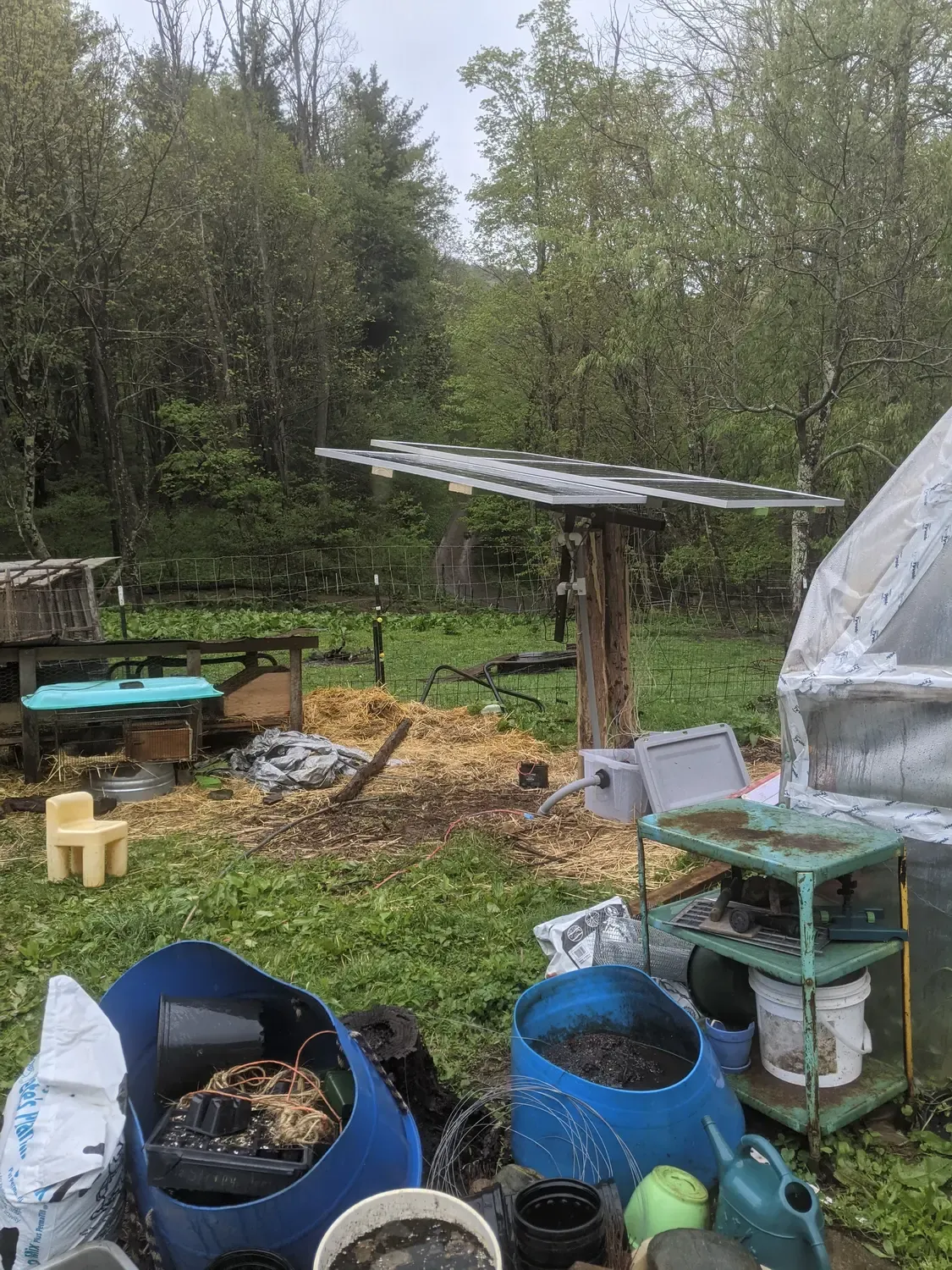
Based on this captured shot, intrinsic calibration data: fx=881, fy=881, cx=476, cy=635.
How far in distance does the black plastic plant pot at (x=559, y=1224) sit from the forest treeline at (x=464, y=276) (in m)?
8.00

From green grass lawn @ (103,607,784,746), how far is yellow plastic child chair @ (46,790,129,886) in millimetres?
3940

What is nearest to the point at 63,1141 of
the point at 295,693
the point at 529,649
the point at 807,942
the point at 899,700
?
the point at 807,942

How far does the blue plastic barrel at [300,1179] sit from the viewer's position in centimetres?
178

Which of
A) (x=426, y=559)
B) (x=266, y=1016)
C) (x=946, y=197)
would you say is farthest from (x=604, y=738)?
(x=426, y=559)

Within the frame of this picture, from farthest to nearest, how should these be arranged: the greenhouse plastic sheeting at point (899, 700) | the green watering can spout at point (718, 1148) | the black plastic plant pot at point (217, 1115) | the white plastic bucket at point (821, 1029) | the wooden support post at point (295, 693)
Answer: the wooden support post at point (295, 693), the greenhouse plastic sheeting at point (899, 700), the white plastic bucket at point (821, 1029), the green watering can spout at point (718, 1148), the black plastic plant pot at point (217, 1115)

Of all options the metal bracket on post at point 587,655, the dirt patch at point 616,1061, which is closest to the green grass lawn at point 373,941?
the dirt patch at point 616,1061

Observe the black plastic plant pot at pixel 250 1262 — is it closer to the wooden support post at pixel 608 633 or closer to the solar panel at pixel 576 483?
the solar panel at pixel 576 483

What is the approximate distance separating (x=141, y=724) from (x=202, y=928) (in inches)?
102

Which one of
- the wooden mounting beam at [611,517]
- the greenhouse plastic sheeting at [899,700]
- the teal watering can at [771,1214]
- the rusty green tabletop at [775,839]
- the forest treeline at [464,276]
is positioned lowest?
the teal watering can at [771,1214]

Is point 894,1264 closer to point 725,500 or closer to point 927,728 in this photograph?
point 927,728

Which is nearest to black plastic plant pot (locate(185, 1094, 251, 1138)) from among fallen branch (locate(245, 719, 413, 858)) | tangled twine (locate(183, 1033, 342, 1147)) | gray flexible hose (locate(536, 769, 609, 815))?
tangled twine (locate(183, 1033, 342, 1147))

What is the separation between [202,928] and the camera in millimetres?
4016

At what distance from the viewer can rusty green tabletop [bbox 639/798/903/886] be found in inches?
95.5

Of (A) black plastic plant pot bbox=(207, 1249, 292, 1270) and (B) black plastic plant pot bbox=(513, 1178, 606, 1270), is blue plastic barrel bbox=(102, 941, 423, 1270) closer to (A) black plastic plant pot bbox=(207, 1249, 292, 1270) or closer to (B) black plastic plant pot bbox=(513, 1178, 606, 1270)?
(A) black plastic plant pot bbox=(207, 1249, 292, 1270)
